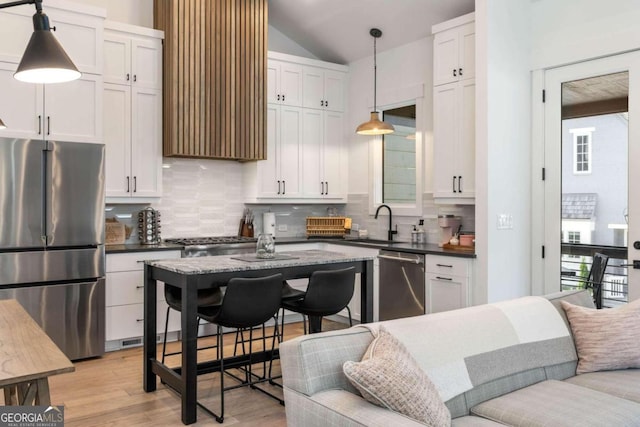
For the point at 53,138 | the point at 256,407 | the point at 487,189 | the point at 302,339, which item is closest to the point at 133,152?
the point at 53,138

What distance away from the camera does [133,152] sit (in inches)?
198

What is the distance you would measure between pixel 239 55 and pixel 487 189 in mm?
2804

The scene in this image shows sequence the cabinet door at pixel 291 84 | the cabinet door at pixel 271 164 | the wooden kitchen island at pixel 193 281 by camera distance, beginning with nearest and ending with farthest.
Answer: the wooden kitchen island at pixel 193 281, the cabinet door at pixel 271 164, the cabinet door at pixel 291 84

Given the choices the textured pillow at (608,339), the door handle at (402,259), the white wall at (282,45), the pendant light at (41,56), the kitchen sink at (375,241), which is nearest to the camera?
the pendant light at (41,56)

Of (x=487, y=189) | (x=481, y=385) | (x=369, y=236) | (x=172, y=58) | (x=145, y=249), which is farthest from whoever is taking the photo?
(x=369, y=236)

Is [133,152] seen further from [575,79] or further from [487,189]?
[575,79]

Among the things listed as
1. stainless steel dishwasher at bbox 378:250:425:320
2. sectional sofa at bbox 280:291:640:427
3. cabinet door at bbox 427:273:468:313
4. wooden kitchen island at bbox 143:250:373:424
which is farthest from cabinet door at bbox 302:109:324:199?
sectional sofa at bbox 280:291:640:427

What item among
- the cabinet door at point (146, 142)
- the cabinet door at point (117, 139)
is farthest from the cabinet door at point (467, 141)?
the cabinet door at point (117, 139)

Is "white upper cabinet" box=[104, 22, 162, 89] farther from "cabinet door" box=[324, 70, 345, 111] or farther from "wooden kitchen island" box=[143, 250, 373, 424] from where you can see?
"wooden kitchen island" box=[143, 250, 373, 424]

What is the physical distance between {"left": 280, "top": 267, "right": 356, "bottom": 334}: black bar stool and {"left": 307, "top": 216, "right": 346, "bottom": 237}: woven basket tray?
2356 millimetres

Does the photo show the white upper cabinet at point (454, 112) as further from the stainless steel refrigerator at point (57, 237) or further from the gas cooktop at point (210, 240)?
the stainless steel refrigerator at point (57, 237)

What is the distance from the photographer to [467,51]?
478 cm

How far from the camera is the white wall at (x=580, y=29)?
4113mm

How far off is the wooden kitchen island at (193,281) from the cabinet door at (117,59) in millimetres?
2104
